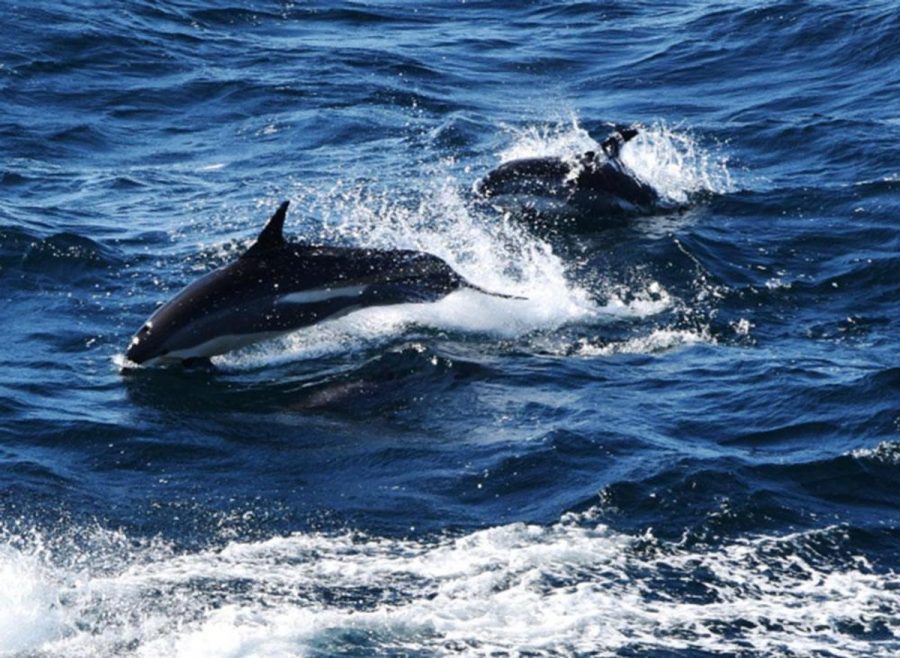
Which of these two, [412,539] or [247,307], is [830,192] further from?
[412,539]

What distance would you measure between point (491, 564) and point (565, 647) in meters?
1.44

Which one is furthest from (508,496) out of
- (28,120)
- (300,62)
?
(300,62)

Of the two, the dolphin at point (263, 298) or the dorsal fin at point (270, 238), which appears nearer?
the dorsal fin at point (270, 238)

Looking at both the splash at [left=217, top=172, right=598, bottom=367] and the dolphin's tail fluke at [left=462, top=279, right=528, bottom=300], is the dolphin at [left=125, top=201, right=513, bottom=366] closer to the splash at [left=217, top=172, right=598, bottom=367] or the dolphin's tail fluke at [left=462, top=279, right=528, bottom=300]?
the splash at [left=217, top=172, right=598, bottom=367]

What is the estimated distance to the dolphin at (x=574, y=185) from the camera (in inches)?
957

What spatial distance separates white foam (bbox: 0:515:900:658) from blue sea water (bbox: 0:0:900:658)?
0.11ft

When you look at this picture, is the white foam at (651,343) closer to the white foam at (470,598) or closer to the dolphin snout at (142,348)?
the white foam at (470,598)

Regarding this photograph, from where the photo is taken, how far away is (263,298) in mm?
18953

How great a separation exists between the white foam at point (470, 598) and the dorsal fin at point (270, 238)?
4208 mm

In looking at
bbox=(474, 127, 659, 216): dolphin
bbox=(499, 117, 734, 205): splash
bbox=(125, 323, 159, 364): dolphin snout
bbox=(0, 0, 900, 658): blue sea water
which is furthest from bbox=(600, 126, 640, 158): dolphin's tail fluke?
bbox=(125, 323, 159, 364): dolphin snout

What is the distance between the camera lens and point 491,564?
14.8 m

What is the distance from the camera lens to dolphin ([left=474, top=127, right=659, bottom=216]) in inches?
957

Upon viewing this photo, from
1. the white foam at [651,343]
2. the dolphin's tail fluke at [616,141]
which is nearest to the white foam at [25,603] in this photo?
the white foam at [651,343]

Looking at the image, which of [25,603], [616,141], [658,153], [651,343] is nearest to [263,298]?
[651,343]
